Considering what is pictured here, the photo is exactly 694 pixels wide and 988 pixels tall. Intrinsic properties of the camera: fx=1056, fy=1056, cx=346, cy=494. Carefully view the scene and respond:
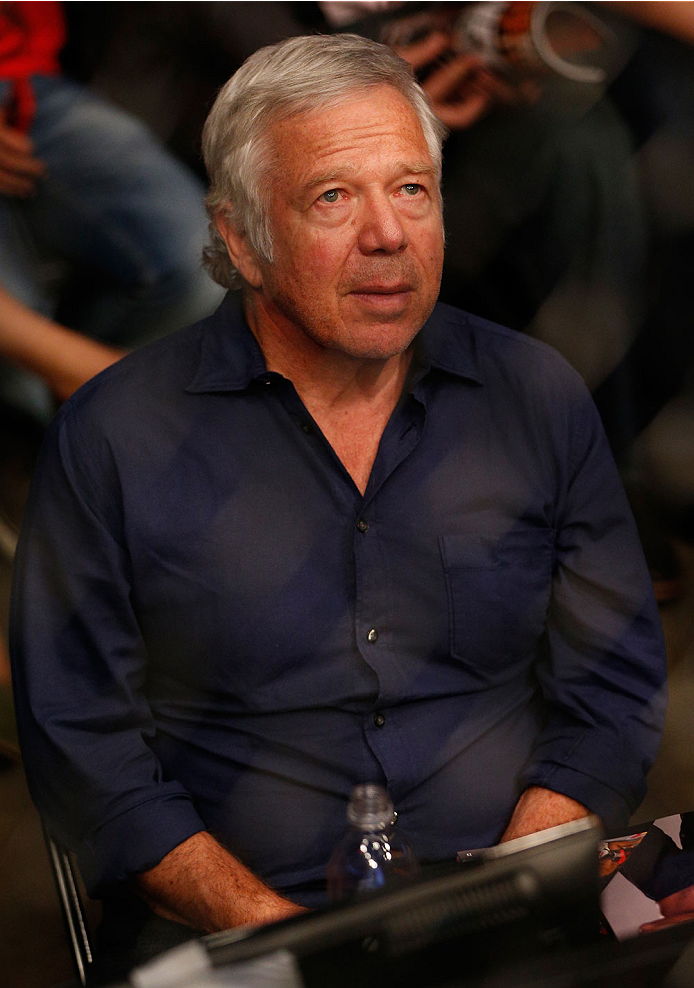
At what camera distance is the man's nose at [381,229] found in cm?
118

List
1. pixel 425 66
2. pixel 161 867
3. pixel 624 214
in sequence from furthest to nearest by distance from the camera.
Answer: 1. pixel 624 214
2. pixel 425 66
3. pixel 161 867

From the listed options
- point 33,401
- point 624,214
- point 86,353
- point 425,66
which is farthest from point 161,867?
point 624,214

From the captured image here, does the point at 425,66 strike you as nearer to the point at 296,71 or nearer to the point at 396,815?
the point at 296,71

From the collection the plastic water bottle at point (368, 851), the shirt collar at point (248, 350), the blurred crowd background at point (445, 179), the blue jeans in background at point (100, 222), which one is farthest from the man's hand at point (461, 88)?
the plastic water bottle at point (368, 851)

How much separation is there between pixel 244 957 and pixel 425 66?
61.4 inches

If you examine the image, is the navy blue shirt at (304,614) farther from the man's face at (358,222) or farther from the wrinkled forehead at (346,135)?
the wrinkled forehead at (346,135)

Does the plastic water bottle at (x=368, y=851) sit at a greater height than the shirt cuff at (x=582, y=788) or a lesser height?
lesser

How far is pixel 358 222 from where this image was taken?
47.2 inches

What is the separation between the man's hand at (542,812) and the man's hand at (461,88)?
1.09 metres

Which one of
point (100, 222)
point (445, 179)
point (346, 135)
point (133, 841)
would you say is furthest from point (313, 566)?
point (445, 179)

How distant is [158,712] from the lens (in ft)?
4.12

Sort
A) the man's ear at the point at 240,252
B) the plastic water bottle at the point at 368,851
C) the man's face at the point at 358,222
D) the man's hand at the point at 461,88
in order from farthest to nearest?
1. the man's hand at the point at 461,88
2. the man's ear at the point at 240,252
3. the man's face at the point at 358,222
4. the plastic water bottle at the point at 368,851

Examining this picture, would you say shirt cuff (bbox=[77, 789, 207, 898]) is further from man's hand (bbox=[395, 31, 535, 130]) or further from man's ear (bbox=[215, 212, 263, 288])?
man's hand (bbox=[395, 31, 535, 130])

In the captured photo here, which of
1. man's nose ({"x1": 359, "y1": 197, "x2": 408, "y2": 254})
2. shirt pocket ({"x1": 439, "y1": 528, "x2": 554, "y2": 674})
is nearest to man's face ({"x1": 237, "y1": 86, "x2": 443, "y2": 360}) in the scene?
man's nose ({"x1": 359, "y1": 197, "x2": 408, "y2": 254})
